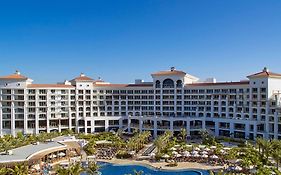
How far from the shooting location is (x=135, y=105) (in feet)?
254

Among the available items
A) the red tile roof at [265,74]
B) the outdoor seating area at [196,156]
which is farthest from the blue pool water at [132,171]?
the red tile roof at [265,74]

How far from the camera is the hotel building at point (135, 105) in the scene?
219ft

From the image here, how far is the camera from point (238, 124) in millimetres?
65062

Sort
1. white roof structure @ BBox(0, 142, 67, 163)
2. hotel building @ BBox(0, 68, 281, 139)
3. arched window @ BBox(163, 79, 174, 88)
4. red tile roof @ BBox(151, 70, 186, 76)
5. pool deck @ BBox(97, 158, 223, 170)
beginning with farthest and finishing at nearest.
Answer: arched window @ BBox(163, 79, 174, 88) → red tile roof @ BBox(151, 70, 186, 76) → hotel building @ BBox(0, 68, 281, 139) → pool deck @ BBox(97, 158, 223, 170) → white roof structure @ BBox(0, 142, 67, 163)

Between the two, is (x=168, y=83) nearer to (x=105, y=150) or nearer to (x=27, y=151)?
(x=105, y=150)

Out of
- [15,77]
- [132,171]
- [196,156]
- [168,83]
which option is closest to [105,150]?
[132,171]

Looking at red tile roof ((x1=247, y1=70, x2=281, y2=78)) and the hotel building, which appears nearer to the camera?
red tile roof ((x1=247, y1=70, x2=281, y2=78))

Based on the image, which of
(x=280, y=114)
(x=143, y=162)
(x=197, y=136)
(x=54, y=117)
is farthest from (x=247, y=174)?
(x=54, y=117)

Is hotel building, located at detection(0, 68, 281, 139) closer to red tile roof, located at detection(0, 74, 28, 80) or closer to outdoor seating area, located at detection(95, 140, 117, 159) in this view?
red tile roof, located at detection(0, 74, 28, 80)

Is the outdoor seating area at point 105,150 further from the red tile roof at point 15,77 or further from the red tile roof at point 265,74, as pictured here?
the red tile roof at point 265,74

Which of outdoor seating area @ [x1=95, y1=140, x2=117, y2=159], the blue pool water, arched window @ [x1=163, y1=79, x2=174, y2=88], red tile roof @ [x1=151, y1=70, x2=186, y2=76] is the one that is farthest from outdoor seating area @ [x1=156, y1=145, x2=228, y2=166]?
red tile roof @ [x1=151, y1=70, x2=186, y2=76]

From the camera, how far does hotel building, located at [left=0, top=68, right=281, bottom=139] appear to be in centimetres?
6675

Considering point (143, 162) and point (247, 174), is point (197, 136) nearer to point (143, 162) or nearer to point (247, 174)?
point (143, 162)

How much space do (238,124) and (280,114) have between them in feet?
31.2
